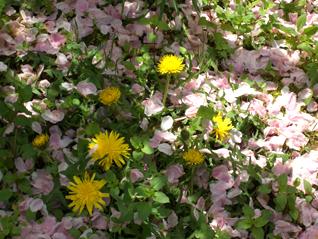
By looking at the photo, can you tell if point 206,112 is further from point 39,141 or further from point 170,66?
point 39,141

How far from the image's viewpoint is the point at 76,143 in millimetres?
1988

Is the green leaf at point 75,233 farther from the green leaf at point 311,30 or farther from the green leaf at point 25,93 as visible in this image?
the green leaf at point 311,30

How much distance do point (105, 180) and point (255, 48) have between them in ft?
3.21

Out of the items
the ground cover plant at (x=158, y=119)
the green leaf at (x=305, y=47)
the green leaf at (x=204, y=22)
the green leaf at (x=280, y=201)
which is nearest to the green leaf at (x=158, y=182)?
the ground cover plant at (x=158, y=119)

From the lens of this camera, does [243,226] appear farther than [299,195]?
No

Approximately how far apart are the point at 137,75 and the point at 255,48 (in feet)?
1.85

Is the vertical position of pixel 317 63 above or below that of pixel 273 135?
above

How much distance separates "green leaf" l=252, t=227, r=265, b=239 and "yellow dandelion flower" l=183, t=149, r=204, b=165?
286 millimetres

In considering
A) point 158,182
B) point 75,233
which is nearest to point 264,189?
point 158,182

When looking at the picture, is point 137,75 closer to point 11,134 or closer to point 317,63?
point 11,134

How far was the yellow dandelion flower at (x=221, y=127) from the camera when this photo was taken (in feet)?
6.57

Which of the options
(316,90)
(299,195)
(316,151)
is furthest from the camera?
(316,90)

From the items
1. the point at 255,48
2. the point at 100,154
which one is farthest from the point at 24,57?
the point at 255,48

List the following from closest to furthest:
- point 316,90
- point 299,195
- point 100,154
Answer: point 100,154 < point 299,195 < point 316,90
